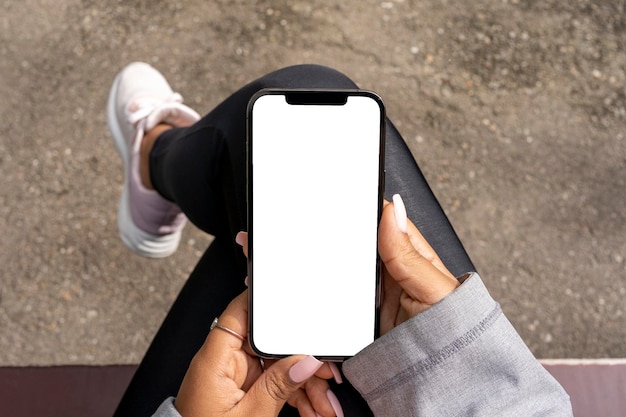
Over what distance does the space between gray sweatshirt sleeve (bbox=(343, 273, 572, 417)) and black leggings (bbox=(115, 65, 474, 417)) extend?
218 mm

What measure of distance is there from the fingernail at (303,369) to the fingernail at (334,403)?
3.1 inches

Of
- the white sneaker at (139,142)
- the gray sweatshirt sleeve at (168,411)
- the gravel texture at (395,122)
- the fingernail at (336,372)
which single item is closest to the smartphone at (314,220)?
the fingernail at (336,372)

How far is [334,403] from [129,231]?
77 cm

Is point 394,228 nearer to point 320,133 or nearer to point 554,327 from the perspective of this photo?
point 320,133

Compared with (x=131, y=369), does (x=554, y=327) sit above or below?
below

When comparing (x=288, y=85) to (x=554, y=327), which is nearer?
(x=288, y=85)

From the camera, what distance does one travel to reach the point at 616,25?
5.47 feet

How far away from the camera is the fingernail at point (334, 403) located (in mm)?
838

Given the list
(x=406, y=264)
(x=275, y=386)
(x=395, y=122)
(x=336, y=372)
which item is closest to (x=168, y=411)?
(x=275, y=386)

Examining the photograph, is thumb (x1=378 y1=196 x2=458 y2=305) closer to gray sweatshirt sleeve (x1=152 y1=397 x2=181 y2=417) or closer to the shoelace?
gray sweatshirt sleeve (x1=152 y1=397 x2=181 y2=417)

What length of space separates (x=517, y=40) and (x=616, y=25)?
0.30 m

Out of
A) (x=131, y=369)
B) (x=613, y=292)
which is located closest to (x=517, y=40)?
(x=613, y=292)

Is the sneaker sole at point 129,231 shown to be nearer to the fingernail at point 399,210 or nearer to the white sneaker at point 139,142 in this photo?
the white sneaker at point 139,142

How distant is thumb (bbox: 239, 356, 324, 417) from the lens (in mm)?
770
